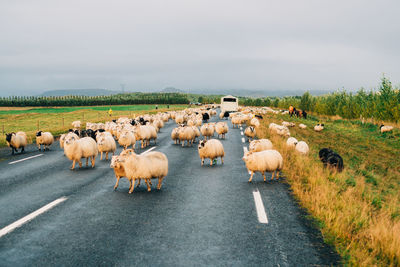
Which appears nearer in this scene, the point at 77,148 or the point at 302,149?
the point at 77,148

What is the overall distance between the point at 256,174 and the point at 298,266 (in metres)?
6.73

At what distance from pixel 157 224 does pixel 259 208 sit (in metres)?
2.53

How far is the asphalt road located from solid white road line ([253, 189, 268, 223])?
0.07 meters

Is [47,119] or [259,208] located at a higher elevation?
[259,208]

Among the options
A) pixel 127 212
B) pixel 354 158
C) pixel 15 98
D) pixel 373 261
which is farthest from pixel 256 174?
pixel 15 98

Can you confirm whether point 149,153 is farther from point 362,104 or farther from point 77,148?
point 362,104

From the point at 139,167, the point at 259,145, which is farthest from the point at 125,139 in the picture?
the point at 139,167

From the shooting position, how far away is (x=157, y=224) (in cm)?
617

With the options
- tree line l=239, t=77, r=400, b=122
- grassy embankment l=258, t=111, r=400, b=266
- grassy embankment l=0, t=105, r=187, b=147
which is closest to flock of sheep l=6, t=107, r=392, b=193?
grassy embankment l=258, t=111, r=400, b=266

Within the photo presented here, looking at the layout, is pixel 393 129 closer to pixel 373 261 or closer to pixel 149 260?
pixel 373 261

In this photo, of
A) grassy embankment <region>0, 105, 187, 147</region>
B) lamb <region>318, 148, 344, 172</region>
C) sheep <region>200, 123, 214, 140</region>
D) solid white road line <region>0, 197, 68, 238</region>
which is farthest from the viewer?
grassy embankment <region>0, 105, 187, 147</region>

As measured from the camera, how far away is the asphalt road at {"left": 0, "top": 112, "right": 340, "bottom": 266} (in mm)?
4762

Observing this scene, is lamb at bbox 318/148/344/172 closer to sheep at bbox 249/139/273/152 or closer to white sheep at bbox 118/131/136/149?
sheep at bbox 249/139/273/152

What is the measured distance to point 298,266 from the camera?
4453 millimetres
